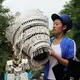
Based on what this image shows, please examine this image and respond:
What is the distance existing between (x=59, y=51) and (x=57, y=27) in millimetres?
249

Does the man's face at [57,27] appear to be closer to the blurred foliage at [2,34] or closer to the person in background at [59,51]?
the person in background at [59,51]

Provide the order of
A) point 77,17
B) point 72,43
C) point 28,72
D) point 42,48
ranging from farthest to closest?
1. point 77,17
2. point 28,72
3. point 72,43
4. point 42,48

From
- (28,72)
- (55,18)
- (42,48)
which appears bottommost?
(28,72)

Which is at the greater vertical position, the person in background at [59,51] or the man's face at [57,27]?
the man's face at [57,27]

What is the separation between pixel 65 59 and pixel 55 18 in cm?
47

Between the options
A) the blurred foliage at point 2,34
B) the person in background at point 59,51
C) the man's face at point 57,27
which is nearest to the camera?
the person in background at point 59,51

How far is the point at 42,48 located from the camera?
3895mm

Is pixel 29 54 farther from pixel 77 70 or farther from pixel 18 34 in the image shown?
pixel 77 70

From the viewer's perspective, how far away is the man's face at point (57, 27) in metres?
4.22

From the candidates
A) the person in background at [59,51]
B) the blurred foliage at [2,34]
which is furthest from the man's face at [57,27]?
the blurred foliage at [2,34]

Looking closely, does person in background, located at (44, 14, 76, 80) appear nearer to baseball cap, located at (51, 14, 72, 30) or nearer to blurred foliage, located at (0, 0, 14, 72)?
baseball cap, located at (51, 14, 72, 30)

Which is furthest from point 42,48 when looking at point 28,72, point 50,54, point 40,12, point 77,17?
point 77,17

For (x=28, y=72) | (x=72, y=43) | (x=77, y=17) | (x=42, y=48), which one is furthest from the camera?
Answer: (x=77, y=17)

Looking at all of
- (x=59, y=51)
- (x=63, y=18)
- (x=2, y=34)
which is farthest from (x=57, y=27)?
(x=2, y=34)
